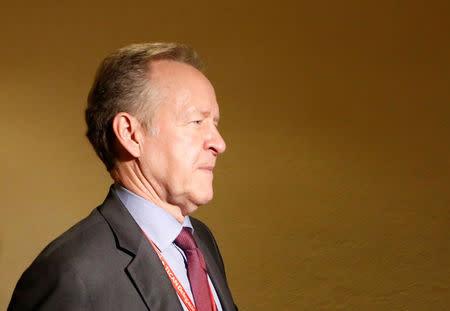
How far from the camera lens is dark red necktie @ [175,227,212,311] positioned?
3.57ft

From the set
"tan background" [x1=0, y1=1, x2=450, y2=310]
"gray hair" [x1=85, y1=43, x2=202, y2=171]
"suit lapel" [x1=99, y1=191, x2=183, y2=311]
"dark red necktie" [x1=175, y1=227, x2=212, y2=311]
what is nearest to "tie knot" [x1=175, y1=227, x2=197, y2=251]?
Answer: "dark red necktie" [x1=175, y1=227, x2=212, y2=311]

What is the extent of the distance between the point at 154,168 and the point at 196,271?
0.25 m

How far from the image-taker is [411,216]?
2.84 meters

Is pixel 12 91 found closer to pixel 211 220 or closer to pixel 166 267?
pixel 211 220

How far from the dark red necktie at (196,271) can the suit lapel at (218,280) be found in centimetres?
9

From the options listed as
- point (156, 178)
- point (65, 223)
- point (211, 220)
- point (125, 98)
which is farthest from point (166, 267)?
point (65, 223)

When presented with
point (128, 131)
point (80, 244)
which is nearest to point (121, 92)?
point (128, 131)

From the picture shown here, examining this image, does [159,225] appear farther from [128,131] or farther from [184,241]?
[128,131]

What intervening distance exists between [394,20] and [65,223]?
88.5 inches

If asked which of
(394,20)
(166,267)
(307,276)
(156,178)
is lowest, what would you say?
(307,276)

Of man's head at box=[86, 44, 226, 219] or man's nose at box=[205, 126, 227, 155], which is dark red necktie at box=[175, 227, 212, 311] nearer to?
man's head at box=[86, 44, 226, 219]

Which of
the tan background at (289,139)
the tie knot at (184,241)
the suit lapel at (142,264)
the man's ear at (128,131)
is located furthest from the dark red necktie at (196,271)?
the tan background at (289,139)

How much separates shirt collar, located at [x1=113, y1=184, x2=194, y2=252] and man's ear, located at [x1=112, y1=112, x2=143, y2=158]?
10cm

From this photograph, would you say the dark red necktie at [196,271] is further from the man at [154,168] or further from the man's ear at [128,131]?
the man's ear at [128,131]
